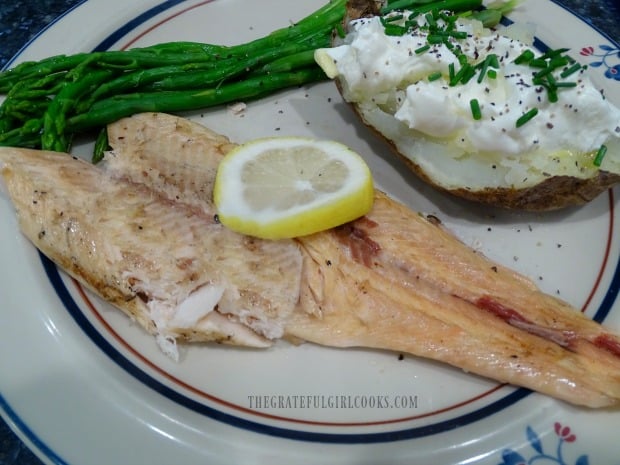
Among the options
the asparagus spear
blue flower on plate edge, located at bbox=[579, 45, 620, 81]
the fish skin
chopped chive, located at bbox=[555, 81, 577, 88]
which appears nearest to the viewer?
the fish skin

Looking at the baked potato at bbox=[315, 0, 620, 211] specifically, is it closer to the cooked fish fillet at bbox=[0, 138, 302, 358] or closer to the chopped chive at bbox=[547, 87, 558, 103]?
the chopped chive at bbox=[547, 87, 558, 103]

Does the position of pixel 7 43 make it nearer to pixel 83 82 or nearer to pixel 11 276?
pixel 83 82

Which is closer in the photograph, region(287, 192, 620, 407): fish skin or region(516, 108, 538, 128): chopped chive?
region(287, 192, 620, 407): fish skin

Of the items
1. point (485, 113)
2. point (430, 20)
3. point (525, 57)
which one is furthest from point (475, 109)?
point (430, 20)

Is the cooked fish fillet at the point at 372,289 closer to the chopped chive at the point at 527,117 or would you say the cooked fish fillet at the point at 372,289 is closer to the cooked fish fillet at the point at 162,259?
the cooked fish fillet at the point at 162,259

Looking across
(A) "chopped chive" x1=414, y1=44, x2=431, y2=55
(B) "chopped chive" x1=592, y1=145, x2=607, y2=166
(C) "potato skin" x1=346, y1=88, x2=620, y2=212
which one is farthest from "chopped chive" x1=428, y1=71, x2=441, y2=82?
(B) "chopped chive" x1=592, y1=145, x2=607, y2=166

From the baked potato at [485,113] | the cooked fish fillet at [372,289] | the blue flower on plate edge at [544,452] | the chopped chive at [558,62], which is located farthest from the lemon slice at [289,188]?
the blue flower on plate edge at [544,452]

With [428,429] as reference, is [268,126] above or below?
above

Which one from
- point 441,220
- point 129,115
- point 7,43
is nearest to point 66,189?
point 129,115
